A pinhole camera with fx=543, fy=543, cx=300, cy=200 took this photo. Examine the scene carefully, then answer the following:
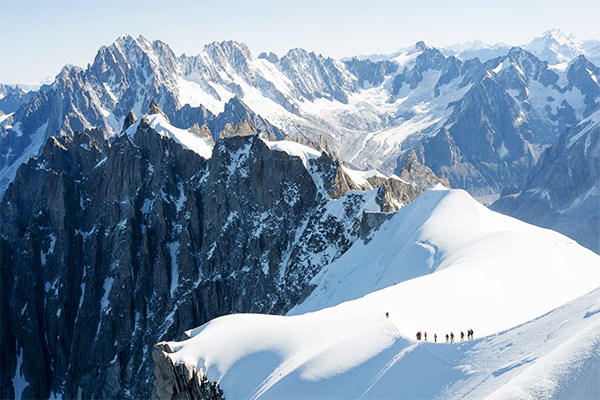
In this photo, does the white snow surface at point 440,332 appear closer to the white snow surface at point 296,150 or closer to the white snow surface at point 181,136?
the white snow surface at point 296,150

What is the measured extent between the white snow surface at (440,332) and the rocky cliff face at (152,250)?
129 ft

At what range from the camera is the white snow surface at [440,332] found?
113 feet

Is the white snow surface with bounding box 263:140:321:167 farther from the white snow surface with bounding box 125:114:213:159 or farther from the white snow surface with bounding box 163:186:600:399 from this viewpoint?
the white snow surface with bounding box 163:186:600:399

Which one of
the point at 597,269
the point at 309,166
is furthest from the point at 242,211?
the point at 597,269

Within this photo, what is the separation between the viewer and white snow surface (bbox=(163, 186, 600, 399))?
34.5 m

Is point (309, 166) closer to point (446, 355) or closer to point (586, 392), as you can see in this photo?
point (446, 355)

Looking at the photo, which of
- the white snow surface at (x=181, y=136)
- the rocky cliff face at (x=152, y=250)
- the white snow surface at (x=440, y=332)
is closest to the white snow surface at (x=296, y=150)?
the rocky cliff face at (x=152, y=250)

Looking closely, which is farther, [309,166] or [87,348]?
[87,348]

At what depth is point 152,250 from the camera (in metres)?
153

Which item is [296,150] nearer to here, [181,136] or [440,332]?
[181,136]

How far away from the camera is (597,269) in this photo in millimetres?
66938

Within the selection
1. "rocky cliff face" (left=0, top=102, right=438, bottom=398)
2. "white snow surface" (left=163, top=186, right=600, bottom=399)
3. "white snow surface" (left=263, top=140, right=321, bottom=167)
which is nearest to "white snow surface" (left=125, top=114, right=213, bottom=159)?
"rocky cliff face" (left=0, top=102, right=438, bottom=398)

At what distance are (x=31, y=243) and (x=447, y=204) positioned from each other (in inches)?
4865

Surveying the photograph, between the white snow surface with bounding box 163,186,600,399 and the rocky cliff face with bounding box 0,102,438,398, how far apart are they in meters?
39.3
